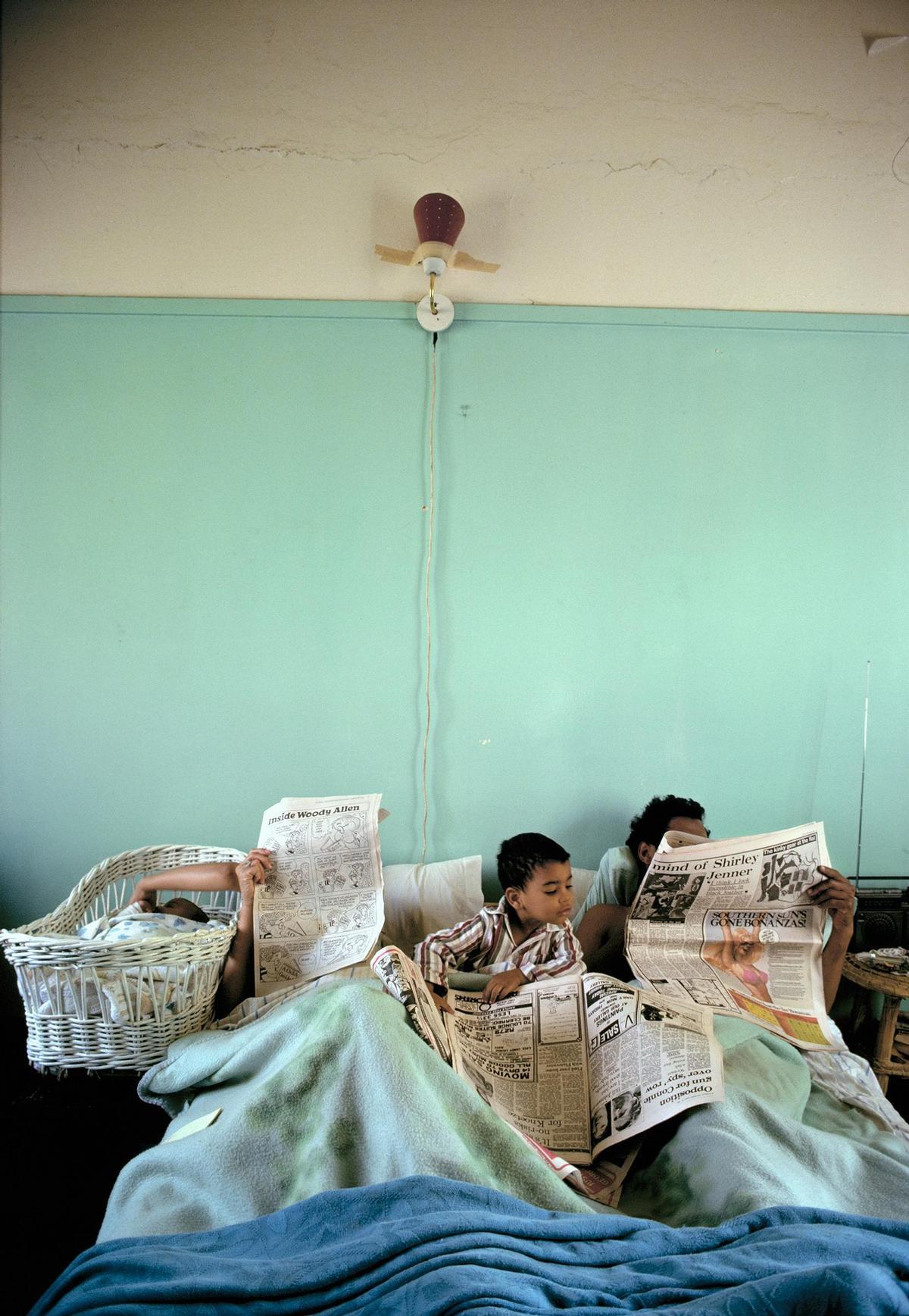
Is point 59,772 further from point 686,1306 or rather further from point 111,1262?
point 686,1306

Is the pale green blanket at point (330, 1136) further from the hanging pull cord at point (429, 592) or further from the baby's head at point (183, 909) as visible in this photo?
the hanging pull cord at point (429, 592)

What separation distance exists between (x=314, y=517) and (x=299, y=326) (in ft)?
1.68

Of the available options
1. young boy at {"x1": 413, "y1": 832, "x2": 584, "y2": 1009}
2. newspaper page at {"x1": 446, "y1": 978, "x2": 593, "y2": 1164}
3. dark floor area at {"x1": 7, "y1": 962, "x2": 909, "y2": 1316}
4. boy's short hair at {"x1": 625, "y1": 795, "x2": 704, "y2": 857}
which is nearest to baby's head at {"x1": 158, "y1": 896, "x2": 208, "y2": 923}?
dark floor area at {"x1": 7, "y1": 962, "x2": 909, "y2": 1316}

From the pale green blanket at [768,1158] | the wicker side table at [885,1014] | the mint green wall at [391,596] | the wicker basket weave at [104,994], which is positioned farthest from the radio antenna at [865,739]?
the wicker basket weave at [104,994]

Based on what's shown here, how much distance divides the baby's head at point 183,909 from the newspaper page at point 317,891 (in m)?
0.24

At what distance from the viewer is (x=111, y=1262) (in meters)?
0.75

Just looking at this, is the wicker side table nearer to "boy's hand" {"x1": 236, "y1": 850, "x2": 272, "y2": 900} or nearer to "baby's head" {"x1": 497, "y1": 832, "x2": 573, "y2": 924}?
"baby's head" {"x1": 497, "y1": 832, "x2": 573, "y2": 924}

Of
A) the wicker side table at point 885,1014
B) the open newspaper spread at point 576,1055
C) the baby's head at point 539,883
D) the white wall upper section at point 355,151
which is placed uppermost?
the white wall upper section at point 355,151

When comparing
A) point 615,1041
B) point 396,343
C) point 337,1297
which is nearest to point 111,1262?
point 337,1297

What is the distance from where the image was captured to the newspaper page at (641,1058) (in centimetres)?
115

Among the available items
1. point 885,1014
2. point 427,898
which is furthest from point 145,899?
point 885,1014

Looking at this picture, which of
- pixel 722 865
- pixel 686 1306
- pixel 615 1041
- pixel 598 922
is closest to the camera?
pixel 686 1306

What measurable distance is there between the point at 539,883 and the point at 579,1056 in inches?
14.2

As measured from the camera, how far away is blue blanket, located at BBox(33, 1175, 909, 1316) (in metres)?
0.68
